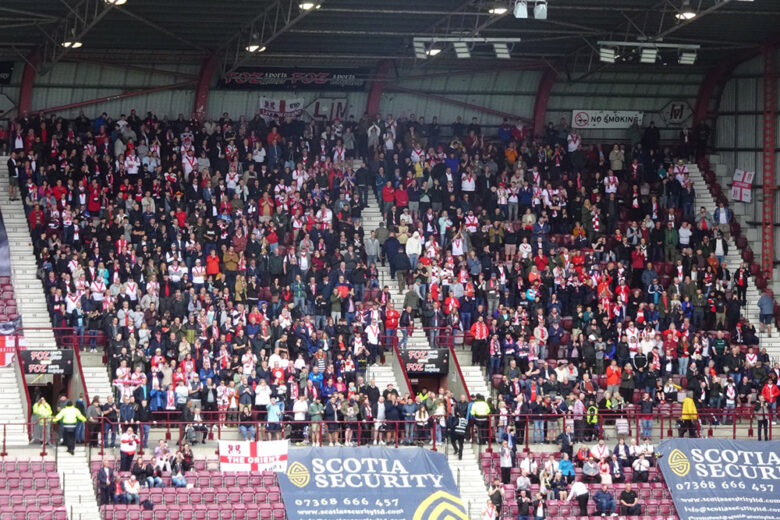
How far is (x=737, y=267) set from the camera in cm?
4853

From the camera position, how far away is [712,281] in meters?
45.8

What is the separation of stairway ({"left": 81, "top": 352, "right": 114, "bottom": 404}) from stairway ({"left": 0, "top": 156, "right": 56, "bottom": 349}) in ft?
3.24

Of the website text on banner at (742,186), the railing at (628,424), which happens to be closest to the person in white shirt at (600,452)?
the railing at (628,424)

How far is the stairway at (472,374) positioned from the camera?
133 feet

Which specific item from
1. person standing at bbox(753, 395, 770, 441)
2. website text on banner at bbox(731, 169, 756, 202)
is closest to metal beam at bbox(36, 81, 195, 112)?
website text on banner at bbox(731, 169, 756, 202)

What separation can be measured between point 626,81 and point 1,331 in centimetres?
2272

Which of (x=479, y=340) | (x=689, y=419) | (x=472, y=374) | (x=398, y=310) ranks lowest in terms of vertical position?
(x=689, y=419)

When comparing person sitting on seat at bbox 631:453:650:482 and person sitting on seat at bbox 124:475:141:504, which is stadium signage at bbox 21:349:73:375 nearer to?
person sitting on seat at bbox 124:475:141:504

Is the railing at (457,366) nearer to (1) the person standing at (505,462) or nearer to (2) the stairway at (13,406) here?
(1) the person standing at (505,462)

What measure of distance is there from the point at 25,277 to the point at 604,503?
1600 cm

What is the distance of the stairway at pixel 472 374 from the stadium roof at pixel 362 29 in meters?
8.47

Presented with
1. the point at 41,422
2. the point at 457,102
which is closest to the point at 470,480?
the point at 41,422

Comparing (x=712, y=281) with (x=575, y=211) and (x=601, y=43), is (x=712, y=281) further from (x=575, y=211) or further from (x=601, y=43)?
(x=601, y=43)

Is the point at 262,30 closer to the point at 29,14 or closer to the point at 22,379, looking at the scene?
the point at 29,14
